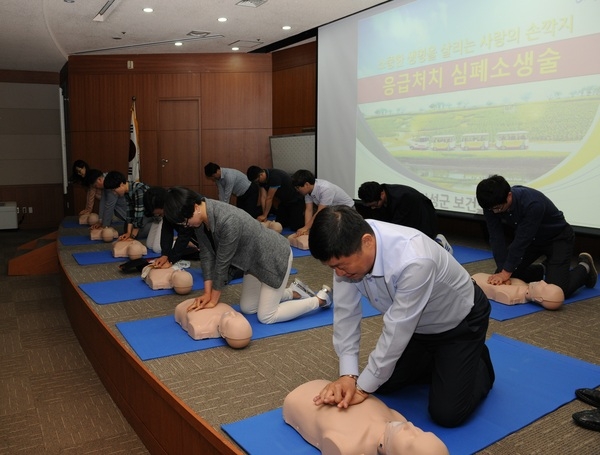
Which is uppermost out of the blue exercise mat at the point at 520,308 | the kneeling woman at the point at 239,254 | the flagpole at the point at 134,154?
the flagpole at the point at 134,154

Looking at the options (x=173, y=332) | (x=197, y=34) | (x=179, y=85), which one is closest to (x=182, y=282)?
(x=173, y=332)

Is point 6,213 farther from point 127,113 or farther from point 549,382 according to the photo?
point 549,382

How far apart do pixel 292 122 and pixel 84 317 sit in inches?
196

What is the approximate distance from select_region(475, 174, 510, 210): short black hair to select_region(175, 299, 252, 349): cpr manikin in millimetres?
1509

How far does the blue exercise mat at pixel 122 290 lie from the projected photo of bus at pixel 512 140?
253 cm

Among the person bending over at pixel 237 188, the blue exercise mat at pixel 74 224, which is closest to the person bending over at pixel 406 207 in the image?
the person bending over at pixel 237 188

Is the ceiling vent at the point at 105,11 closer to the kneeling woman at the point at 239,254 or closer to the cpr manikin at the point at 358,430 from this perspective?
the kneeling woman at the point at 239,254

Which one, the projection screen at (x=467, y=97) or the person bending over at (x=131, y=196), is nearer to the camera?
the projection screen at (x=467, y=97)

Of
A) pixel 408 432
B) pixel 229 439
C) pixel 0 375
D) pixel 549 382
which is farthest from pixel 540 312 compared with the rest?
pixel 0 375

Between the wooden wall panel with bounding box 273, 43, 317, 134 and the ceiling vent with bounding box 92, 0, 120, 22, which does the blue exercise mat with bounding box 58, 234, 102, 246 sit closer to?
the ceiling vent with bounding box 92, 0, 120, 22

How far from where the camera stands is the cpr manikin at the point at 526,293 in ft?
9.91

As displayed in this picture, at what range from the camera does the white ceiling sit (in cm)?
543

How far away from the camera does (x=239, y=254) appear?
9.12 ft

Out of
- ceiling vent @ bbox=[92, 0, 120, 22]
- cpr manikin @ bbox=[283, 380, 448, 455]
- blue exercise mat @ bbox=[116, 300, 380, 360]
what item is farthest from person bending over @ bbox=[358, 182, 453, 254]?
ceiling vent @ bbox=[92, 0, 120, 22]
